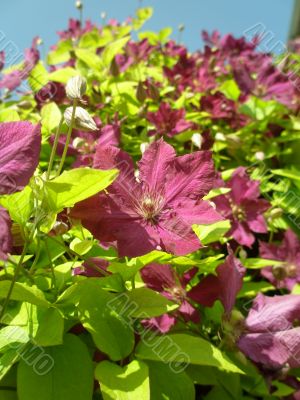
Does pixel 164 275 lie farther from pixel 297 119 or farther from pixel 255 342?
pixel 297 119

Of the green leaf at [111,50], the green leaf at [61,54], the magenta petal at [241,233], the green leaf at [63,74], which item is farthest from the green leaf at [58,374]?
the green leaf at [61,54]

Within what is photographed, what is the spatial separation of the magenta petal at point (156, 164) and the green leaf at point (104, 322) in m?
0.17

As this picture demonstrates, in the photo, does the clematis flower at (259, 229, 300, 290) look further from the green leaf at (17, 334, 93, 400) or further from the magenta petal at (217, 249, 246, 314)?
the green leaf at (17, 334, 93, 400)

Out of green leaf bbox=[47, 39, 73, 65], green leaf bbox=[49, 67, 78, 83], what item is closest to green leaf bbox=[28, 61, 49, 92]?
green leaf bbox=[49, 67, 78, 83]

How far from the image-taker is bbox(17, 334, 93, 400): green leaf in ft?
1.85

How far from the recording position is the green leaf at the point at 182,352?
1.98ft

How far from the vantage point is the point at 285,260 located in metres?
1.11

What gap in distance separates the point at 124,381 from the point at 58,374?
0.09 metres

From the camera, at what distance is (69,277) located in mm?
671

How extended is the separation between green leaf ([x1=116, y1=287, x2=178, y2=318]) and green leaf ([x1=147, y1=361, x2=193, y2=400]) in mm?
96

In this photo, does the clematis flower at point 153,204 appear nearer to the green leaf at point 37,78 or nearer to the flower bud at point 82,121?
the flower bud at point 82,121

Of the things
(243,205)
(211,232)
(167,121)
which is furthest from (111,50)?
(211,232)

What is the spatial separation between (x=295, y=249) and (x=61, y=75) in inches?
32.0

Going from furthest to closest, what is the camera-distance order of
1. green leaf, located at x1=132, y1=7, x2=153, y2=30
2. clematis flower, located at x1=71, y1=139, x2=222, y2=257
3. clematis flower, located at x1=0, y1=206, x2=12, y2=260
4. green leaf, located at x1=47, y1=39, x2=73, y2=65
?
green leaf, located at x1=132, y1=7, x2=153, y2=30
green leaf, located at x1=47, y1=39, x2=73, y2=65
clematis flower, located at x1=71, y1=139, x2=222, y2=257
clematis flower, located at x1=0, y1=206, x2=12, y2=260
